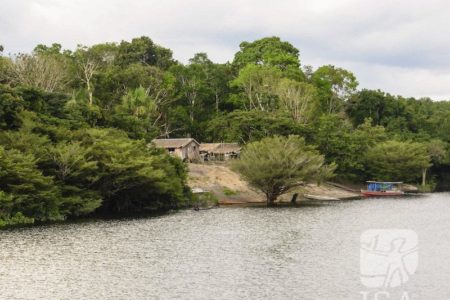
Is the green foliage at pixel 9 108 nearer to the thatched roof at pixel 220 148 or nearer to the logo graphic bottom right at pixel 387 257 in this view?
the logo graphic bottom right at pixel 387 257

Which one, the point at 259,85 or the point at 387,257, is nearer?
the point at 387,257

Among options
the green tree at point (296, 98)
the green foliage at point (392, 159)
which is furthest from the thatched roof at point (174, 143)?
the green foliage at point (392, 159)

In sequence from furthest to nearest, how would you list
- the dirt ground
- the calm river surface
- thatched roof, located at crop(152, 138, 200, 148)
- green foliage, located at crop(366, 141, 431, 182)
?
green foliage, located at crop(366, 141, 431, 182), thatched roof, located at crop(152, 138, 200, 148), the dirt ground, the calm river surface

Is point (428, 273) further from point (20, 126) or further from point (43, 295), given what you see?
point (20, 126)

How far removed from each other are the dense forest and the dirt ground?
642cm

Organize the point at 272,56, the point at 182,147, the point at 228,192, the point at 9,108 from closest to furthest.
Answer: the point at 9,108 → the point at 228,192 → the point at 182,147 → the point at 272,56

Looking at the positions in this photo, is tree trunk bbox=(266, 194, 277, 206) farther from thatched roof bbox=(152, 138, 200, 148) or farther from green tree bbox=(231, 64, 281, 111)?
green tree bbox=(231, 64, 281, 111)

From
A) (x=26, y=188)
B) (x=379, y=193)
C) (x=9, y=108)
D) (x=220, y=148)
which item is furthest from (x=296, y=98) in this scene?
(x=26, y=188)

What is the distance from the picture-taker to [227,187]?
3290 inches

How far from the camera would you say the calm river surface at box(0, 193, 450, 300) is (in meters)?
30.9

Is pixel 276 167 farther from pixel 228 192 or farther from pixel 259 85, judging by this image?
pixel 259 85

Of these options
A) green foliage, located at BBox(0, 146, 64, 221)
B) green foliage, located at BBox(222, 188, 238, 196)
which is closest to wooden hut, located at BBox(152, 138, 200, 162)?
green foliage, located at BBox(222, 188, 238, 196)

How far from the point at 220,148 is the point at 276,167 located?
26.8 metres

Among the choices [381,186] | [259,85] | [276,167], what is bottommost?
[381,186]
